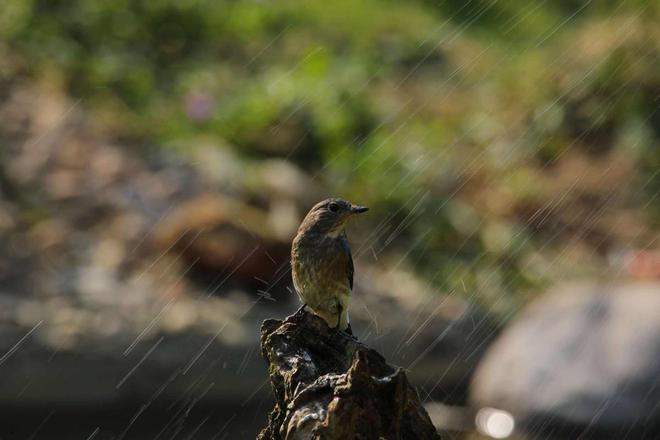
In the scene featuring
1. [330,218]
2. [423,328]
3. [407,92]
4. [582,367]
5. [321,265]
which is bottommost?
[321,265]

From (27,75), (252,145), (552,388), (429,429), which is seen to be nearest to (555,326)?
(552,388)

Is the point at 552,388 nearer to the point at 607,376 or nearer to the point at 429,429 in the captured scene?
the point at 607,376

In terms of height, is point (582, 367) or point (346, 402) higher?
point (582, 367)

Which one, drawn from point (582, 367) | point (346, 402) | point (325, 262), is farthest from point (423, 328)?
point (346, 402)

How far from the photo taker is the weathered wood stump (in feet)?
8.88

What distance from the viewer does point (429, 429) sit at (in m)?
2.82

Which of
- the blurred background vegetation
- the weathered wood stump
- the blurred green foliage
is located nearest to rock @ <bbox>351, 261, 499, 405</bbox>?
the blurred background vegetation

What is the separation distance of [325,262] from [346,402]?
1.75m

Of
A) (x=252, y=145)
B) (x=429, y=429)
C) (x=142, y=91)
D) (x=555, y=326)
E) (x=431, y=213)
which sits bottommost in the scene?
(x=429, y=429)

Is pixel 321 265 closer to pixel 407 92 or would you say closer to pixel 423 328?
pixel 423 328

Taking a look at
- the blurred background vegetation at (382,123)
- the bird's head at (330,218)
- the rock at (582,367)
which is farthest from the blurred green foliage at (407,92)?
the bird's head at (330,218)

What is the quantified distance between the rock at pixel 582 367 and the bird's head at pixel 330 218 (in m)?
2.59

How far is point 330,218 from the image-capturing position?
4.50 m

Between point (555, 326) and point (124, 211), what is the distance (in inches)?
131
